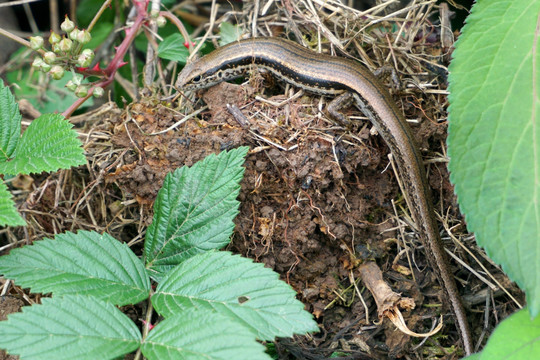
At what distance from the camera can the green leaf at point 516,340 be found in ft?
5.40

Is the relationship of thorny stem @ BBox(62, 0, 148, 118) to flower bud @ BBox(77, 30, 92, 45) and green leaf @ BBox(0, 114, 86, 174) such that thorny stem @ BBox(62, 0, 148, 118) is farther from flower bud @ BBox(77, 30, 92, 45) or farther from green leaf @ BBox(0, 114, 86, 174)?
green leaf @ BBox(0, 114, 86, 174)

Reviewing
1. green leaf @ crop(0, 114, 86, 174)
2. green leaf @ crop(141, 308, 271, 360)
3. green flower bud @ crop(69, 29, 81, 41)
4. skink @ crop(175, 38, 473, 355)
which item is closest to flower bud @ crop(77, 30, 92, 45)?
green flower bud @ crop(69, 29, 81, 41)

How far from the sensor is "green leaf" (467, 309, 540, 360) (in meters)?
1.65

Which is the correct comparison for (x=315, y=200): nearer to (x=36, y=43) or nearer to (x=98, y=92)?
(x=98, y=92)

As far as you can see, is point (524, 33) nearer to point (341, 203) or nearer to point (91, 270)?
point (341, 203)

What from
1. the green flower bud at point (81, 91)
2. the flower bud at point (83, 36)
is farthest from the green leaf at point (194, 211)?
the flower bud at point (83, 36)

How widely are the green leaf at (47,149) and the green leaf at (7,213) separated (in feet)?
0.46

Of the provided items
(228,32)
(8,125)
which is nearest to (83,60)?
(8,125)

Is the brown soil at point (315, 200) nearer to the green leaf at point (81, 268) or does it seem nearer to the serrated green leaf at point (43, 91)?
the green leaf at point (81, 268)

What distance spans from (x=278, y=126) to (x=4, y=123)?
50.4 inches

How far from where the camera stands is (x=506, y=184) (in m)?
1.75

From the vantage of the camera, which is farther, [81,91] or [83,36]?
[81,91]

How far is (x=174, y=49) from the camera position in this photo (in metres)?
2.86

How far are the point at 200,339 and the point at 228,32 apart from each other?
2.02m
